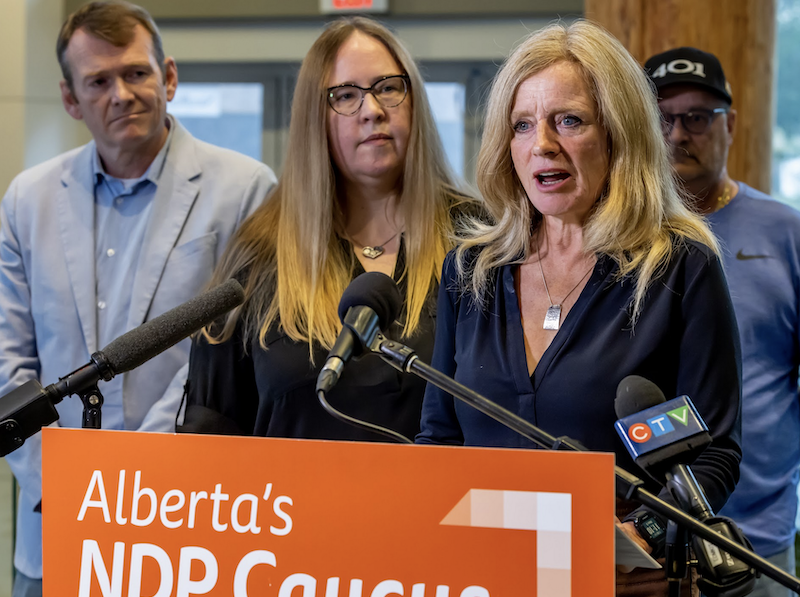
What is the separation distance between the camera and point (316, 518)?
1038 millimetres

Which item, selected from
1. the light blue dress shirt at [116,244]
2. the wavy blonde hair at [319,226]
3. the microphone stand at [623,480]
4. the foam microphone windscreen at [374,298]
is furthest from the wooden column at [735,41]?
the microphone stand at [623,480]

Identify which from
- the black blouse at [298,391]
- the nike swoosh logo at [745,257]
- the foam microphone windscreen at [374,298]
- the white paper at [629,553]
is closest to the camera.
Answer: the white paper at [629,553]

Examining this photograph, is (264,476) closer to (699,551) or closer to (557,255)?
(699,551)

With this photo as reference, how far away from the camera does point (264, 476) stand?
105cm

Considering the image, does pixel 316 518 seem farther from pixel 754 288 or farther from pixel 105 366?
pixel 754 288

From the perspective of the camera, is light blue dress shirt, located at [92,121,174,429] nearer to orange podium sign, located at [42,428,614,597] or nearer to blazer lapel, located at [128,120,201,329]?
blazer lapel, located at [128,120,201,329]

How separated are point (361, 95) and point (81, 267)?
973 millimetres

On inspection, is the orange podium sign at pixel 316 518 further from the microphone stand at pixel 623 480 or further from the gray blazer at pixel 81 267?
the gray blazer at pixel 81 267

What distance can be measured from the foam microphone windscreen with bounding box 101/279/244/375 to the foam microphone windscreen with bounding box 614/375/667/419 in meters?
0.63

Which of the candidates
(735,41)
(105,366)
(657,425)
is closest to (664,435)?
(657,425)

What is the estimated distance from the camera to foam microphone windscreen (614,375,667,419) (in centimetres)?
103

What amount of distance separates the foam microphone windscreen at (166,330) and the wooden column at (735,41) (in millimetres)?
2228

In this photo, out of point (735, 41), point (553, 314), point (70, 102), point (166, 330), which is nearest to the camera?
point (166, 330)

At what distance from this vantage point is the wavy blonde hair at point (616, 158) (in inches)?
62.7
